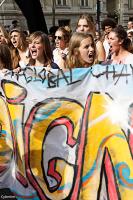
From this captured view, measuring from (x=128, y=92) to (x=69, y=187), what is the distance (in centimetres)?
89

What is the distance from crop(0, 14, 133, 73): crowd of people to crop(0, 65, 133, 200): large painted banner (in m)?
0.31

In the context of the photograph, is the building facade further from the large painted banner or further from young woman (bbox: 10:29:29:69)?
the large painted banner

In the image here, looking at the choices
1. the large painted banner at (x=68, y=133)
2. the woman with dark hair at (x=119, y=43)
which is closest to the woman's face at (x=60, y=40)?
the woman with dark hair at (x=119, y=43)

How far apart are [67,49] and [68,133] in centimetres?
191

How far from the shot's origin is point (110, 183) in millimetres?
3408

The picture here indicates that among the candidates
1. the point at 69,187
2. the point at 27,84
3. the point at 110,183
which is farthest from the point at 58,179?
the point at 27,84

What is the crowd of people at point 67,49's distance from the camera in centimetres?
394

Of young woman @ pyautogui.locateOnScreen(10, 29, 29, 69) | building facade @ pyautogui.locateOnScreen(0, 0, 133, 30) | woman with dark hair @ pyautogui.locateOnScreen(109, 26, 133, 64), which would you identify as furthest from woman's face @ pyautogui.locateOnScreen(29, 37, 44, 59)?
building facade @ pyautogui.locateOnScreen(0, 0, 133, 30)

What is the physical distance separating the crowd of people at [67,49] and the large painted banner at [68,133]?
0.31 metres

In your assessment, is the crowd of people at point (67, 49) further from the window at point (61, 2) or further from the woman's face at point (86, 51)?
the window at point (61, 2)

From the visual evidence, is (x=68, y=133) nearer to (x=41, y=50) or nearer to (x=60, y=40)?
(x=41, y=50)

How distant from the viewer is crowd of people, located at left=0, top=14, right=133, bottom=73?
394 cm

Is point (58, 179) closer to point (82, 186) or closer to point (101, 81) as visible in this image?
point (82, 186)

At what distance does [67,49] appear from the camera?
530 centimetres
